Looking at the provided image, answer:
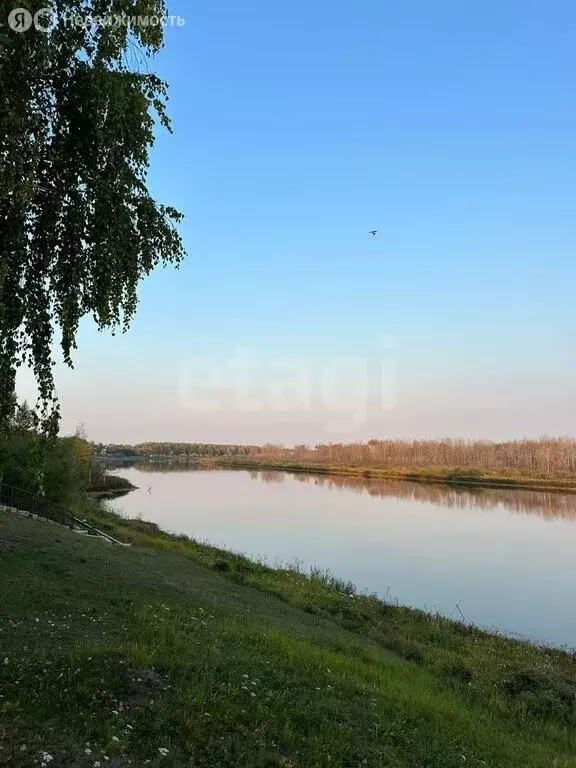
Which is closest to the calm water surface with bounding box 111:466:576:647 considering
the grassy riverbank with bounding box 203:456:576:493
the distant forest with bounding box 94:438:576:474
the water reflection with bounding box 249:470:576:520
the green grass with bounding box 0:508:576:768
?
the water reflection with bounding box 249:470:576:520

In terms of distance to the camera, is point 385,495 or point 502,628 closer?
point 502,628

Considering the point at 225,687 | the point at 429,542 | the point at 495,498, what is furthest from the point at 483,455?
the point at 225,687

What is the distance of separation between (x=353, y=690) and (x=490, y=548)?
3065cm

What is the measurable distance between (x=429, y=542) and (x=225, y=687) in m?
33.1

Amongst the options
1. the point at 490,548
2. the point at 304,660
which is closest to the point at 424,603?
the point at 490,548

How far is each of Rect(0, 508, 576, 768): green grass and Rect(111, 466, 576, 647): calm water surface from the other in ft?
27.3

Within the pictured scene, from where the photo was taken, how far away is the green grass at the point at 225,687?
5.38m

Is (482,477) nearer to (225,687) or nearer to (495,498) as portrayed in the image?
(495,498)

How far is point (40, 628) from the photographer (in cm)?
832

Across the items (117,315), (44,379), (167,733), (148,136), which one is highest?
(148,136)

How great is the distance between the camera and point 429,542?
37.4m

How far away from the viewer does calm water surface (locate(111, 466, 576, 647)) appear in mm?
24250

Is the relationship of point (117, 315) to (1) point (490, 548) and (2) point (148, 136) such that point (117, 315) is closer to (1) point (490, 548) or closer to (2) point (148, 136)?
(2) point (148, 136)

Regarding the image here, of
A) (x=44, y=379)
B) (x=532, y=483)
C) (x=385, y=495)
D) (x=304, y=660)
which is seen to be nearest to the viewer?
(x=44, y=379)
